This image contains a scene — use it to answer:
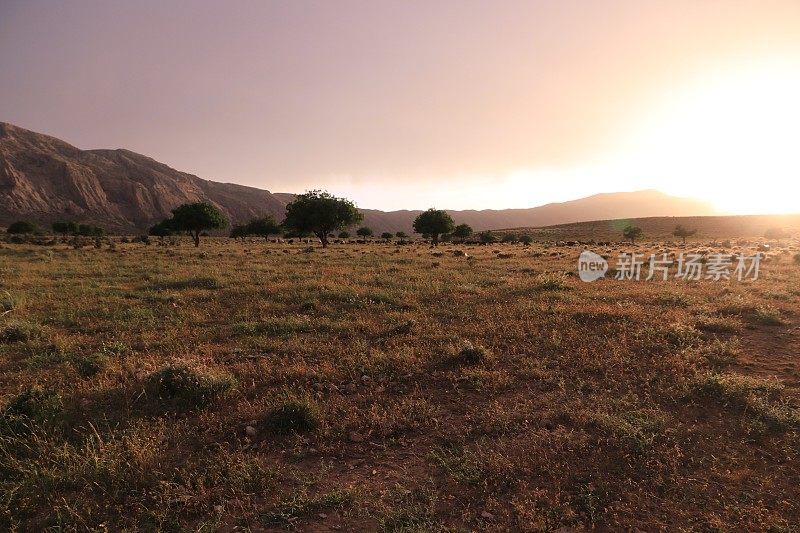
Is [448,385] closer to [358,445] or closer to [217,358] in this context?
[358,445]

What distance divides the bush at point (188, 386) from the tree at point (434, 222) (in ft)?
198

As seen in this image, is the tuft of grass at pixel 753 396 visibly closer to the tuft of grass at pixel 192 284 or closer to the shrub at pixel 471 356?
the shrub at pixel 471 356

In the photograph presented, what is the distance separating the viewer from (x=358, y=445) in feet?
19.3

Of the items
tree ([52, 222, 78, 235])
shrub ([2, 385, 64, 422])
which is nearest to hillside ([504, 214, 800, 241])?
shrub ([2, 385, 64, 422])

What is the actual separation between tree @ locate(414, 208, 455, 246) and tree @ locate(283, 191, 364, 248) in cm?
1561

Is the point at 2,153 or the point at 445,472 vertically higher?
the point at 2,153

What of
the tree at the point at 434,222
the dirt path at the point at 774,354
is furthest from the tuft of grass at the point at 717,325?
the tree at the point at 434,222

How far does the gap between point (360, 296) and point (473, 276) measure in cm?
809

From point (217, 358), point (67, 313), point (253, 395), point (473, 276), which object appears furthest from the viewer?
point (473, 276)

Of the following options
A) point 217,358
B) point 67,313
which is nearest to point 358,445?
point 217,358

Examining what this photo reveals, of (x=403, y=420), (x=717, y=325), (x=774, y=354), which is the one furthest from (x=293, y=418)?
(x=717, y=325)

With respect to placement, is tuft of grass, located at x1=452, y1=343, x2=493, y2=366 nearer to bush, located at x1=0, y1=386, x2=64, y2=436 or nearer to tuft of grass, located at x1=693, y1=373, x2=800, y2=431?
tuft of grass, located at x1=693, y1=373, x2=800, y2=431

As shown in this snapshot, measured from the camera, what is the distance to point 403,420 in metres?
Answer: 6.44

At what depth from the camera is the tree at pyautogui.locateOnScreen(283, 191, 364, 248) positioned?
177 feet
